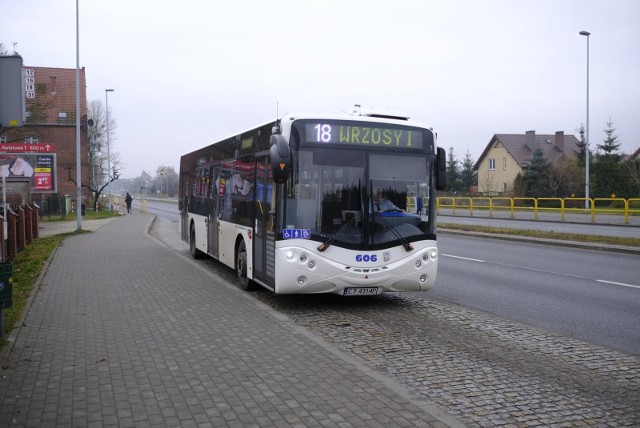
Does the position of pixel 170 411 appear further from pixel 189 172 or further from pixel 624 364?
pixel 189 172

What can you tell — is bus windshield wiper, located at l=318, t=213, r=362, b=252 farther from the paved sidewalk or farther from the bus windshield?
the paved sidewalk

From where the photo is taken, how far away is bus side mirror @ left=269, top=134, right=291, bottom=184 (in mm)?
8602

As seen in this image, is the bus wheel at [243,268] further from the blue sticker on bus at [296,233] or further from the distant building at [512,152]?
the distant building at [512,152]

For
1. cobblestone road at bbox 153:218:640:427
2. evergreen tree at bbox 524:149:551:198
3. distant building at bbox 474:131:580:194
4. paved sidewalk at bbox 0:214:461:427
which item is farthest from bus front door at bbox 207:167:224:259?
Result: distant building at bbox 474:131:580:194

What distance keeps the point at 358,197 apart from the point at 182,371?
3960 mm

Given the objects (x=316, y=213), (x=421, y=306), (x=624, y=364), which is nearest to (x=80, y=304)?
(x=316, y=213)

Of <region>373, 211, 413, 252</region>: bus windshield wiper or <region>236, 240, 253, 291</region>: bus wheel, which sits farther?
<region>236, 240, 253, 291</region>: bus wheel

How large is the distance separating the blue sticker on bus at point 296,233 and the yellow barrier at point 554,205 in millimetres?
23915

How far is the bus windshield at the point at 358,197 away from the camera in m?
8.98

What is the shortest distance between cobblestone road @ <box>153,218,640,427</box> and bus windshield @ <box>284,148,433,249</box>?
1.17m

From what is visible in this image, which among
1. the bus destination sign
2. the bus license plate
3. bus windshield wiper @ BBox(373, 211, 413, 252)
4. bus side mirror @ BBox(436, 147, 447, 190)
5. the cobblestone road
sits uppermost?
the bus destination sign

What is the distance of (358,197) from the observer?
29.8 ft

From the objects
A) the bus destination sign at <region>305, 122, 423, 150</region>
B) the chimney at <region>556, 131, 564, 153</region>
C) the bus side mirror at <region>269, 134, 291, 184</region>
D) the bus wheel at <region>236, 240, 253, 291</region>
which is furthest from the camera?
the chimney at <region>556, 131, 564, 153</region>

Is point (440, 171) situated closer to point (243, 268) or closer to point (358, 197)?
point (358, 197)
